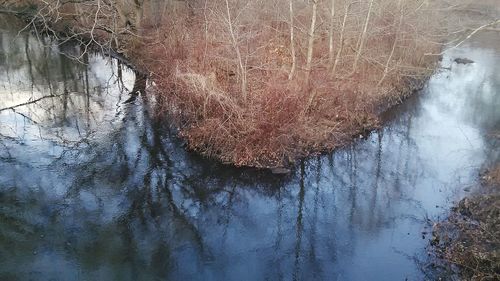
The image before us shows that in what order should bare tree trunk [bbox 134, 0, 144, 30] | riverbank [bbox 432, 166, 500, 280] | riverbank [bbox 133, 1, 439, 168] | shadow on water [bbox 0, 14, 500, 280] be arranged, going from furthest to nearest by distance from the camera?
1. bare tree trunk [bbox 134, 0, 144, 30]
2. riverbank [bbox 133, 1, 439, 168]
3. shadow on water [bbox 0, 14, 500, 280]
4. riverbank [bbox 432, 166, 500, 280]

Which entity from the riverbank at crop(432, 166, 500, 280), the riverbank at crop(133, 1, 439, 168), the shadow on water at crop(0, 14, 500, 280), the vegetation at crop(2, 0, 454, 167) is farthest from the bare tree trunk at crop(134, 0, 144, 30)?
the riverbank at crop(432, 166, 500, 280)

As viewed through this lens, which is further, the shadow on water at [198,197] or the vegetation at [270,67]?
the vegetation at [270,67]

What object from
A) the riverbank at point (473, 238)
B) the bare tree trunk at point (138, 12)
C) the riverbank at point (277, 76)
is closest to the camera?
the riverbank at point (473, 238)

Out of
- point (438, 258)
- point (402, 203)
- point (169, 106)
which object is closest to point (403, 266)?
point (438, 258)

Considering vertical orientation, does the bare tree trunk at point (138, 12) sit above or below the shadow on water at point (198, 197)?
above

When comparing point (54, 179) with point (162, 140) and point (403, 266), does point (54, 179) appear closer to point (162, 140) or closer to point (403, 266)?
point (162, 140)

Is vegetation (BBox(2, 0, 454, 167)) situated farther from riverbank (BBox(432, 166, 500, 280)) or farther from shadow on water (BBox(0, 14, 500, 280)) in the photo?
riverbank (BBox(432, 166, 500, 280))

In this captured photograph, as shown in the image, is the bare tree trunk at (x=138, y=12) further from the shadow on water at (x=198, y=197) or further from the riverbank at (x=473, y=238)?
the riverbank at (x=473, y=238)

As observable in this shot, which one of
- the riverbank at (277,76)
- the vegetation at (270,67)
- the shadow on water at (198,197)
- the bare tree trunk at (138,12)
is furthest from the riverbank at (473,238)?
the bare tree trunk at (138,12)
